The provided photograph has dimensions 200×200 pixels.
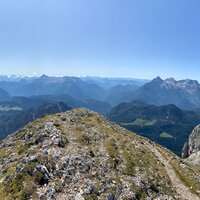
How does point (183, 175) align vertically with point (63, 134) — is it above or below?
below

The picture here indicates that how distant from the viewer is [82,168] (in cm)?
6594

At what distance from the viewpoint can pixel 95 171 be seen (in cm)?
6581

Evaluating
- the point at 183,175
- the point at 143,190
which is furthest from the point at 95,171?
the point at 183,175

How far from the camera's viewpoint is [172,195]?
226 ft

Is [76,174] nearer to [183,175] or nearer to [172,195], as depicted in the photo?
[172,195]

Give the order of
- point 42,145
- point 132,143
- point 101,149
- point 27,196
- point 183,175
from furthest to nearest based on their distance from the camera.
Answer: point 132,143 → point 183,175 → point 101,149 → point 42,145 → point 27,196

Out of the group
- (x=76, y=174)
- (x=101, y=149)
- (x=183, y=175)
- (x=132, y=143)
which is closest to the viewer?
(x=76, y=174)

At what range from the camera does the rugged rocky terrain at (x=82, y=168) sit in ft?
190

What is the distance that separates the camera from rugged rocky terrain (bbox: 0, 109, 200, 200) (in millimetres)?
57781

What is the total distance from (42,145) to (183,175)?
3936 cm

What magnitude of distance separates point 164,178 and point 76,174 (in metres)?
25.4

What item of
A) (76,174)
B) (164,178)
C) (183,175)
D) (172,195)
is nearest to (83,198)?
(76,174)

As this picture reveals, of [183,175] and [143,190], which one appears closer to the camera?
[143,190]

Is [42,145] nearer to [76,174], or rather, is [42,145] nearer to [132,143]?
[76,174]
